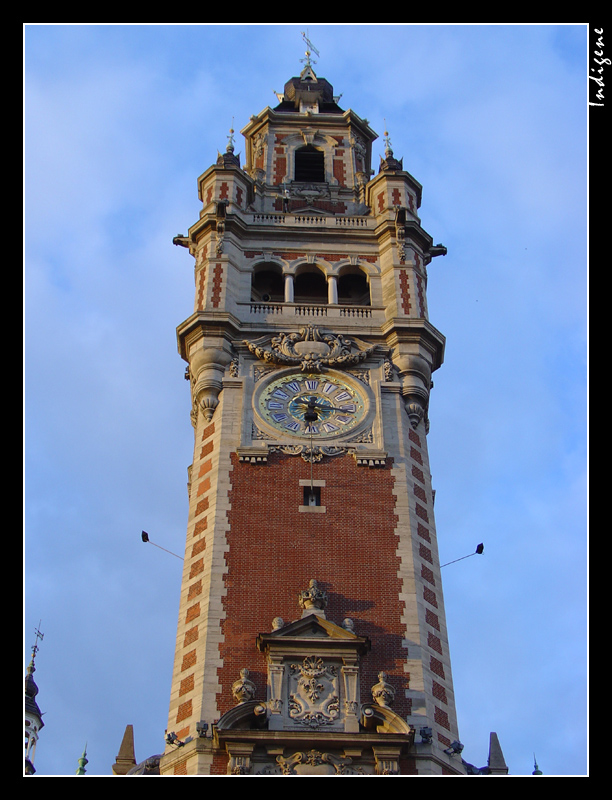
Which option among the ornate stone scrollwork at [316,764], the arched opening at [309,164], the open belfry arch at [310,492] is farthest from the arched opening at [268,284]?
the ornate stone scrollwork at [316,764]

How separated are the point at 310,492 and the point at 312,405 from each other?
3.30 meters

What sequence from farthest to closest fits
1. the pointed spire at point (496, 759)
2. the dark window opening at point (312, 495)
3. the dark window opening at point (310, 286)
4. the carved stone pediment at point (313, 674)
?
the dark window opening at point (310, 286)
the dark window opening at point (312, 495)
the pointed spire at point (496, 759)
the carved stone pediment at point (313, 674)

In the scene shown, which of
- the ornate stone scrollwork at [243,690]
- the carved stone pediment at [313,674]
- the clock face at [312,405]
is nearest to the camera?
the carved stone pediment at [313,674]

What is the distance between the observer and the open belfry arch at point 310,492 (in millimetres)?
27141

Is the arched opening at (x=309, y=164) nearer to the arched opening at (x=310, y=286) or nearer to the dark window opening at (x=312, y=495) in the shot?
the arched opening at (x=310, y=286)

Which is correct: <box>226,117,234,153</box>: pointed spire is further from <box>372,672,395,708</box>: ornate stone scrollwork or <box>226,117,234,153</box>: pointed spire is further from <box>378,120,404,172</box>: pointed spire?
<box>372,672,395,708</box>: ornate stone scrollwork

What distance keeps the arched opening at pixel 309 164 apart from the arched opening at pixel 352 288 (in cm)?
791

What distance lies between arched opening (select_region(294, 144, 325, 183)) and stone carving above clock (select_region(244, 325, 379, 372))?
12699mm

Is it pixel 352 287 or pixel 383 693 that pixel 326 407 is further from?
pixel 383 693

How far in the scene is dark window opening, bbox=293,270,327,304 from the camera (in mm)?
41500

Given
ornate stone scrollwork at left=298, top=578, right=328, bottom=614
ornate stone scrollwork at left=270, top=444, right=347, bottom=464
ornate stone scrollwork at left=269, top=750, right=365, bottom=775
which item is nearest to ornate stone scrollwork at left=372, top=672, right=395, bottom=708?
ornate stone scrollwork at left=269, top=750, right=365, bottom=775

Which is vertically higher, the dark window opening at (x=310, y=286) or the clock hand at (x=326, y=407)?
the dark window opening at (x=310, y=286)

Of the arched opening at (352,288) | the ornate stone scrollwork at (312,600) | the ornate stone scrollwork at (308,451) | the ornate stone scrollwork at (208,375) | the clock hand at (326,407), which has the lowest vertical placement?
the ornate stone scrollwork at (312,600)

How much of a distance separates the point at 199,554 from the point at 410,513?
582 cm
